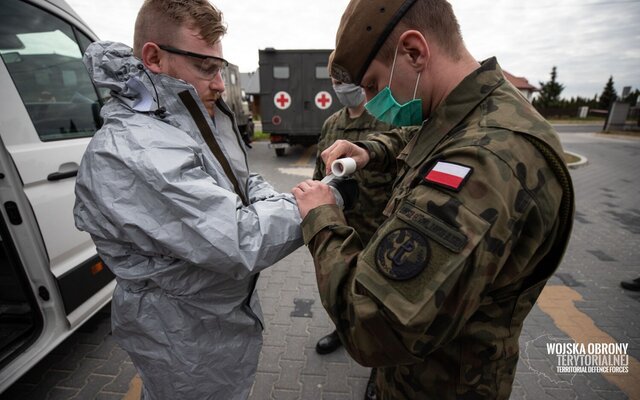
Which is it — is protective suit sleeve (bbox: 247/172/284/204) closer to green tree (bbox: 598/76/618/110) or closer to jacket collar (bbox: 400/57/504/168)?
jacket collar (bbox: 400/57/504/168)

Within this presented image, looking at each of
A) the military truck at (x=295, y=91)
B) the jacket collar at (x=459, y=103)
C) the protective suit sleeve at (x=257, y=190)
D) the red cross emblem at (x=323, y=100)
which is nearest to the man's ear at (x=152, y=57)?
the protective suit sleeve at (x=257, y=190)

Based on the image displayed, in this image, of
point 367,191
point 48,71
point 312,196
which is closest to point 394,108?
point 312,196

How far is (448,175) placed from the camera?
82 centimetres

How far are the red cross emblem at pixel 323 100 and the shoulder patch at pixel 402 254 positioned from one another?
30.6ft

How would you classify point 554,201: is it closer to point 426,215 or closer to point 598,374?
point 426,215

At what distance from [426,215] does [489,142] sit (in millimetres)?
264

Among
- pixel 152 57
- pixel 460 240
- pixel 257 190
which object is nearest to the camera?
pixel 460 240

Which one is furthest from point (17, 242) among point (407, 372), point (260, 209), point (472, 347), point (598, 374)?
point (598, 374)

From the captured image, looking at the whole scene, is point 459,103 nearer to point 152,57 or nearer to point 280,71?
point 152,57

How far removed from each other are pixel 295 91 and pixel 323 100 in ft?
2.86

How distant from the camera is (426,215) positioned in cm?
79

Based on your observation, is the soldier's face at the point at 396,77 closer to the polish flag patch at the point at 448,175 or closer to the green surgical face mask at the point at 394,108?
the green surgical face mask at the point at 394,108

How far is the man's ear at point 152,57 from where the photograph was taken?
1.27m

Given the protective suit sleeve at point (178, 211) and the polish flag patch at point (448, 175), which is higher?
the polish flag patch at point (448, 175)
